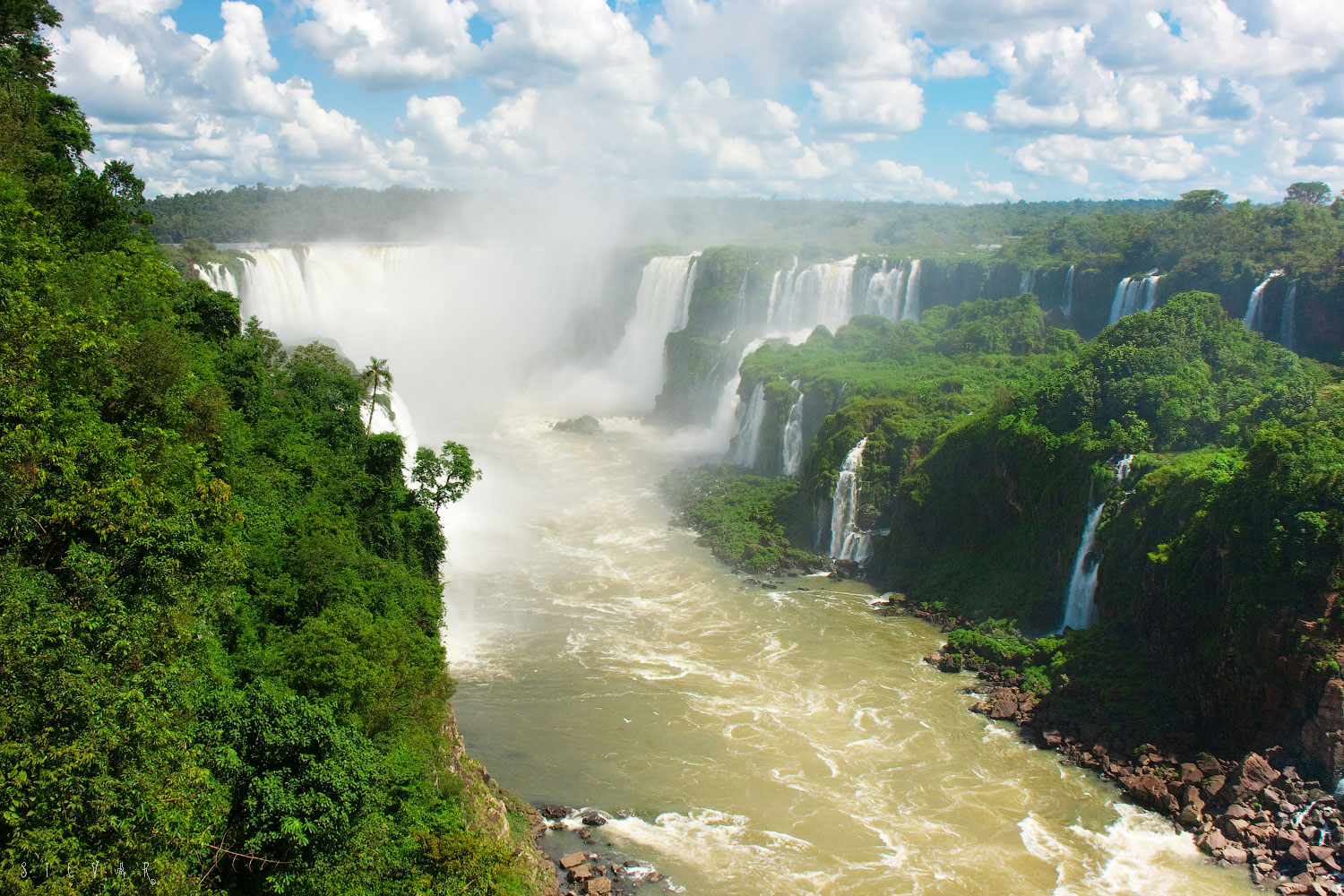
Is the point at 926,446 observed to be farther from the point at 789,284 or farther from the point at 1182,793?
the point at 789,284

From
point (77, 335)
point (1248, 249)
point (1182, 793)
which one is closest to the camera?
point (77, 335)

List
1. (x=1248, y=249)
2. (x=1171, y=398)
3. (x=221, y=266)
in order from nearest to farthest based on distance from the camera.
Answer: (x=1171, y=398), (x=1248, y=249), (x=221, y=266)

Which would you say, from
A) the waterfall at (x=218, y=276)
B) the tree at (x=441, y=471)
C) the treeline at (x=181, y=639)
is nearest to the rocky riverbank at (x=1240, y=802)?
the treeline at (x=181, y=639)

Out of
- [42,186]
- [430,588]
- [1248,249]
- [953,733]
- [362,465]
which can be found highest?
[1248,249]

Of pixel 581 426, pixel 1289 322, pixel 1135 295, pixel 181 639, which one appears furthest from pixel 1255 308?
pixel 181 639

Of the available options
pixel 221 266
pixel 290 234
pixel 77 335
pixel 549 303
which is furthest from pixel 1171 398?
pixel 290 234

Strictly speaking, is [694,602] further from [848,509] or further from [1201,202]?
[1201,202]

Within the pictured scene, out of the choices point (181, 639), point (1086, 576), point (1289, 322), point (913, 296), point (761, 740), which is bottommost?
point (761, 740)
